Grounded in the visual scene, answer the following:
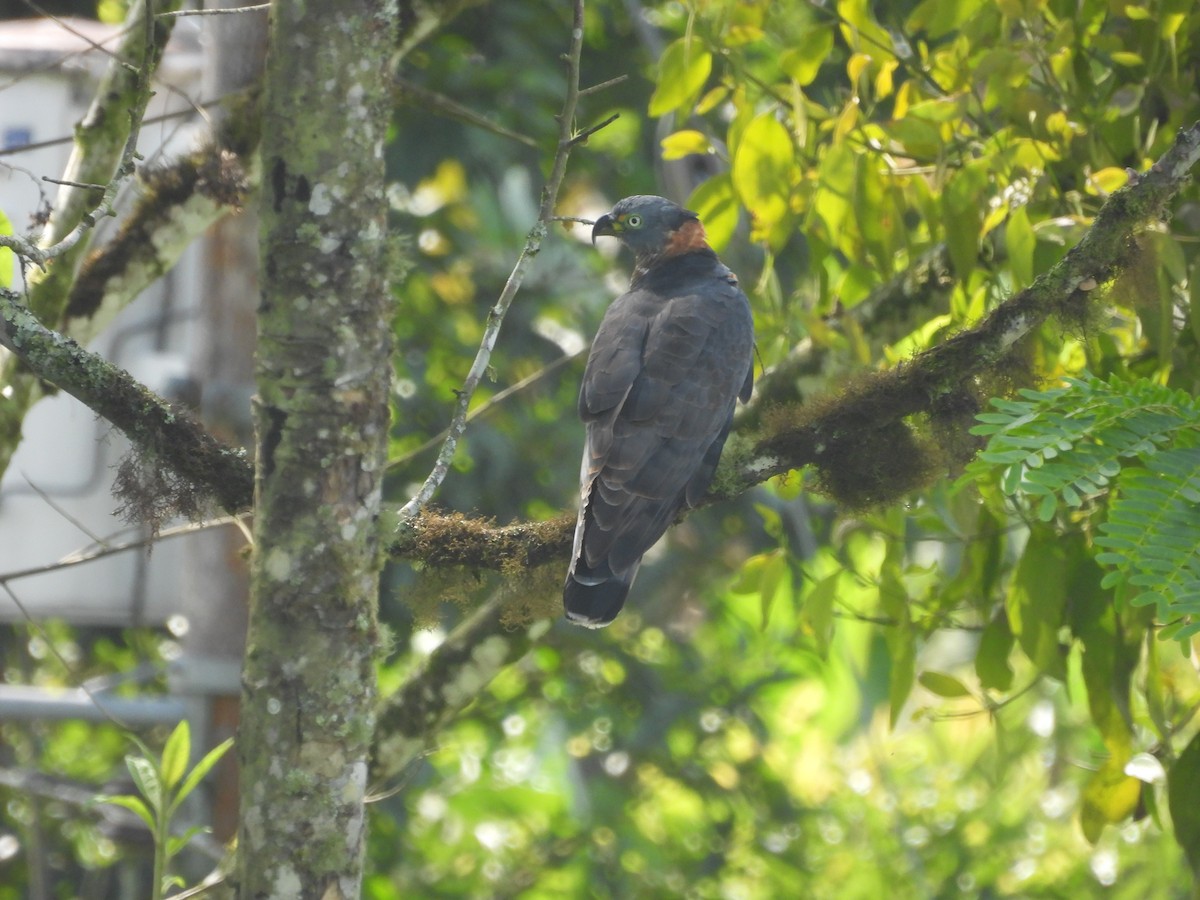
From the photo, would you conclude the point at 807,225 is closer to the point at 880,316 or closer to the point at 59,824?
the point at 880,316

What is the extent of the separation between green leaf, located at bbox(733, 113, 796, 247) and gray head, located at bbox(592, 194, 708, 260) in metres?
0.86

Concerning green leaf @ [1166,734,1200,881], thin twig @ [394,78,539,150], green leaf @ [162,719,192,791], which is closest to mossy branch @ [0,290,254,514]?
green leaf @ [162,719,192,791]

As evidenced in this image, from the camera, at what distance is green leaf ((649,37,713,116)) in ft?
9.57

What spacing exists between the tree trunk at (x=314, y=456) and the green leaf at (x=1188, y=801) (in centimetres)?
152

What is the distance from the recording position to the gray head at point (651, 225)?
385cm

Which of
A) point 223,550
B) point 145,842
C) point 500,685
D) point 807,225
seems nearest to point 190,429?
point 807,225

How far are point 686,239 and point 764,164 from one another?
3.10 ft

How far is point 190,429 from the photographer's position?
240 cm

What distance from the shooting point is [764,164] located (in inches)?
114

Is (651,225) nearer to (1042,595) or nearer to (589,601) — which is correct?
(589,601)

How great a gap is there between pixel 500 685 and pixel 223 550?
246 cm

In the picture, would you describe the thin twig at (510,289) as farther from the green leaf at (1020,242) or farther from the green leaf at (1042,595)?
the green leaf at (1042,595)

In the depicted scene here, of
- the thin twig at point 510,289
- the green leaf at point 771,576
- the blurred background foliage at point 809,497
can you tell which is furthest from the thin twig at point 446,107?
the green leaf at point 771,576

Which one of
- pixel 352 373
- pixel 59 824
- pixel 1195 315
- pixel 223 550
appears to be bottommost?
pixel 59 824
